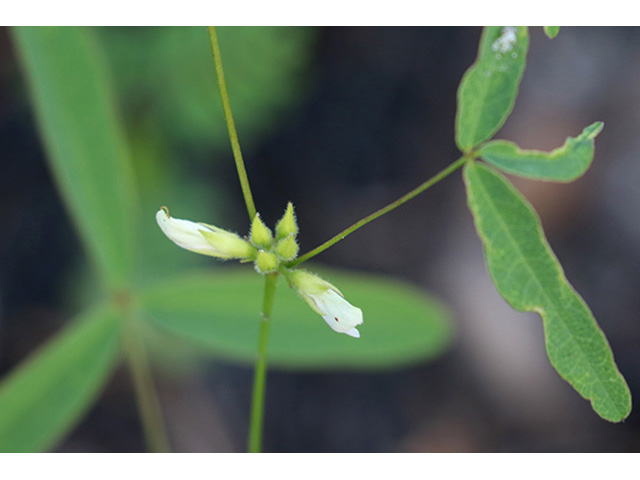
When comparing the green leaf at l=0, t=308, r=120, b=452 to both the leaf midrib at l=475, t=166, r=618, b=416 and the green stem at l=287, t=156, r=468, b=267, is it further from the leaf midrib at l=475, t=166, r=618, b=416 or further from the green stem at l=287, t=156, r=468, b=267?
Answer: the leaf midrib at l=475, t=166, r=618, b=416

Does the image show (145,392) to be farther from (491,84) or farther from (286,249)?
(491,84)

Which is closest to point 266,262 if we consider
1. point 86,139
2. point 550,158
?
point 550,158

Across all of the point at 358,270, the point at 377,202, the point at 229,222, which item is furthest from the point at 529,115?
the point at 229,222

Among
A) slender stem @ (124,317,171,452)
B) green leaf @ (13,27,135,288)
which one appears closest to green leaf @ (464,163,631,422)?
green leaf @ (13,27,135,288)

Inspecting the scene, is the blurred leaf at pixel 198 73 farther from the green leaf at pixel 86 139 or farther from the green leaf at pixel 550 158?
the green leaf at pixel 550 158

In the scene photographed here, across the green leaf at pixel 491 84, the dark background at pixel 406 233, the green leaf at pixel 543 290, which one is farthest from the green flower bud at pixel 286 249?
the dark background at pixel 406 233

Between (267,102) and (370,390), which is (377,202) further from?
(370,390)
